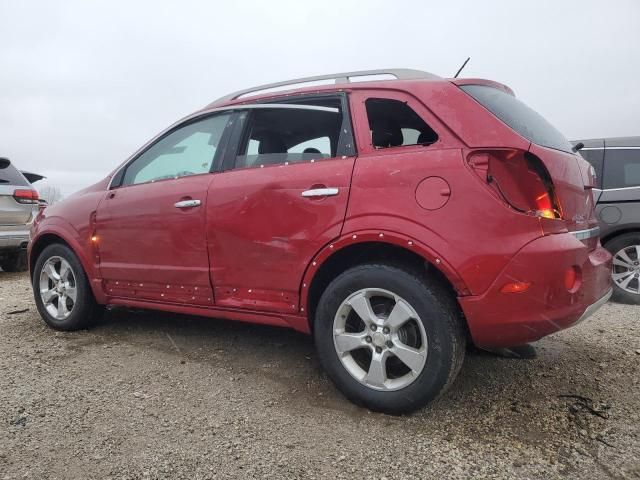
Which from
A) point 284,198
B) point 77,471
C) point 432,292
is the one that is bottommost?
point 77,471

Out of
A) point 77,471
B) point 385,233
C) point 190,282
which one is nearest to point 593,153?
point 385,233

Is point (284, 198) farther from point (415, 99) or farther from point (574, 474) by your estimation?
point (574, 474)

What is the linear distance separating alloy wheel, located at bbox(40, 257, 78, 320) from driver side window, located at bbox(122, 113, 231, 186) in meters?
0.92

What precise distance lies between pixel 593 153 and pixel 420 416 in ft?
14.5

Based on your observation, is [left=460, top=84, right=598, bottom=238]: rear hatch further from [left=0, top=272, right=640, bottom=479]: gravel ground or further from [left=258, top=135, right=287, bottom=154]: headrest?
[left=258, top=135, right=287, bottom=154]: headrest

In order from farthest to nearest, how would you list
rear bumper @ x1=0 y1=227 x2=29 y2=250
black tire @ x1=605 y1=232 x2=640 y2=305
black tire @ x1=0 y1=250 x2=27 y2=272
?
black tire @ x1=0 y1=250 x2=27 y2=272 → rear bumper @ x1=0 y1=227 x2=29 y2=250 → black tire @ x1=605 y1=232 x2=640 y2=305

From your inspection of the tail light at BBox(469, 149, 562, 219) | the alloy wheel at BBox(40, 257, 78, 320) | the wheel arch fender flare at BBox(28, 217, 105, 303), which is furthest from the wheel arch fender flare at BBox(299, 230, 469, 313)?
the alloy wheel at BBox(40, 257, 78, 320)

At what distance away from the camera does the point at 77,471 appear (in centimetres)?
194

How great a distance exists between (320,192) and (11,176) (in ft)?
20.2

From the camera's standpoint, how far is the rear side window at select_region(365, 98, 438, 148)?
7.91 ft

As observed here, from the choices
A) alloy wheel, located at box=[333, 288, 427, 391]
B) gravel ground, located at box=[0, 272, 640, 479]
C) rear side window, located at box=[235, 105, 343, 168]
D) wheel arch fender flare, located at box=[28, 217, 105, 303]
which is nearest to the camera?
gravel ground, located at box=[0, 272, 640, 479]

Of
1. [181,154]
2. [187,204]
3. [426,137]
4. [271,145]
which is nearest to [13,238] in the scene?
[181,154]

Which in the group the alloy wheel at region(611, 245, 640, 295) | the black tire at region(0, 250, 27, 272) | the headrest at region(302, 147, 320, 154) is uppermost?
the headrest at region(302, 147, 320, 154)

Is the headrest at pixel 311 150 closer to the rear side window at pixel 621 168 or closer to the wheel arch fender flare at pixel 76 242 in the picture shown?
the wheel arch fender flare at pixel 76 242
